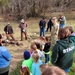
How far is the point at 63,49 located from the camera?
189 inches

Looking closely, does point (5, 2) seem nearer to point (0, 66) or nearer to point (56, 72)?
point (0, 66)

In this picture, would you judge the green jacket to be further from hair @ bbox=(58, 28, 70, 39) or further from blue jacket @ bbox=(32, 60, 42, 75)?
blue jacket @ bbox=(32, 60, 42, 75)

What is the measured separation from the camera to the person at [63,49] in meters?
4.69

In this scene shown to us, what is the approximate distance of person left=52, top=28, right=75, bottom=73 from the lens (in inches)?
185

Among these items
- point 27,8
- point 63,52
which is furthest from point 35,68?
point 27,8

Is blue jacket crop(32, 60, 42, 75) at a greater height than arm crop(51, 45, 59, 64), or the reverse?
arm crop(51, 45, 59, 64)

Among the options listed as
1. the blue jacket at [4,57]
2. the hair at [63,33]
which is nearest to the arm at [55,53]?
the hair at [63,33]

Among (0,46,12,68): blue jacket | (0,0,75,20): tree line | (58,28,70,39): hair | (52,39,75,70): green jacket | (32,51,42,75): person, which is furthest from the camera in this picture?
(0,0,75,20): tree line

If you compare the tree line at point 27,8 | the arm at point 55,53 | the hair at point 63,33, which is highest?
the hair at point 63,33

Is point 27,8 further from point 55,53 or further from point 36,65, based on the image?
point 55,53

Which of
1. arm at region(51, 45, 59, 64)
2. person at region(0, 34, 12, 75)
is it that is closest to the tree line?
person at region(0, 34, 12, 75)

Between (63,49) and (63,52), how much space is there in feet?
0.21

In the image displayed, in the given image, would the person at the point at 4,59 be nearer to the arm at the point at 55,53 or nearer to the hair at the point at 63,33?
the arm at the point at 55,53

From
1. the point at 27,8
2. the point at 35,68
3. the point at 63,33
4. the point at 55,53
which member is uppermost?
the point at 63,33
